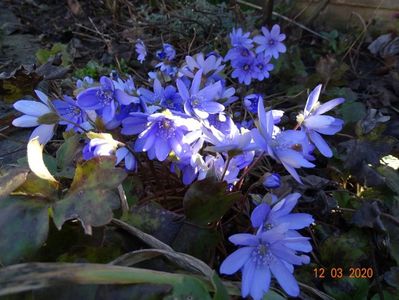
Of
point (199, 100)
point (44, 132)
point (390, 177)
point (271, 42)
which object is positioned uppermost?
point (199, 100)

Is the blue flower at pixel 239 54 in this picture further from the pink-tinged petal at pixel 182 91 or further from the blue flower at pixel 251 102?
the pink-tinged petal at pixel 182 91

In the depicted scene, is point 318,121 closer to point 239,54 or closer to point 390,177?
point 390,177

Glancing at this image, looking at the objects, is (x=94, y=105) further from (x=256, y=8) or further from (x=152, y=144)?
(x=256, y=8)

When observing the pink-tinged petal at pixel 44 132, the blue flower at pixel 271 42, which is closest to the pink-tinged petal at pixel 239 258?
the pink-tinged petal at pixel 44 132

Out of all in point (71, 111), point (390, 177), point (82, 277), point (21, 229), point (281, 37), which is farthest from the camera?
point (281, 37)

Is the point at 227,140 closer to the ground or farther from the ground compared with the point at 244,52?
farther from the ground

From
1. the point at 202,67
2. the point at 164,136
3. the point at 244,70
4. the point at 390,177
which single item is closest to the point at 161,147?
the point at 164,136

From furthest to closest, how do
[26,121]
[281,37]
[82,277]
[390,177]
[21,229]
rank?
1. [281,37]
2. [390,177]
3. [26,121]
4. [21,229]
5. [82,277]
